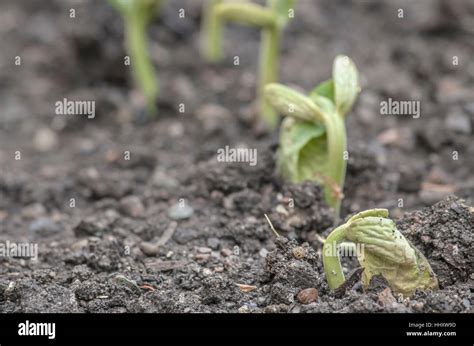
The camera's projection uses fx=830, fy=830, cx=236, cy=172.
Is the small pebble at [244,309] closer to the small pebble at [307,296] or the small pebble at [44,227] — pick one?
the small pebble at [307,296]

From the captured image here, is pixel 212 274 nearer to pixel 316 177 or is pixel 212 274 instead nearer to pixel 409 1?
pixel 316 177

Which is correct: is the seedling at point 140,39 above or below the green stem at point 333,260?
above

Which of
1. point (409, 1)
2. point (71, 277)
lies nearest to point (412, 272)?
point (71, 277)

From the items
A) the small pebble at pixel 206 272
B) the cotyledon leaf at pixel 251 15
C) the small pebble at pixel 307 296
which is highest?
the cotyledon leaf at pixel 251 15

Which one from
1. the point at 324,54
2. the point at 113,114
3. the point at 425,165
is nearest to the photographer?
the point at 425,165

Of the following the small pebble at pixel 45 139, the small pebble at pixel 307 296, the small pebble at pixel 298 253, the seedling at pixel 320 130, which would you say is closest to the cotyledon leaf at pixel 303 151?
the seedling at pixel 320 130

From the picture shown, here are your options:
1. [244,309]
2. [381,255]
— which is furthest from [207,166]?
[381,255]
